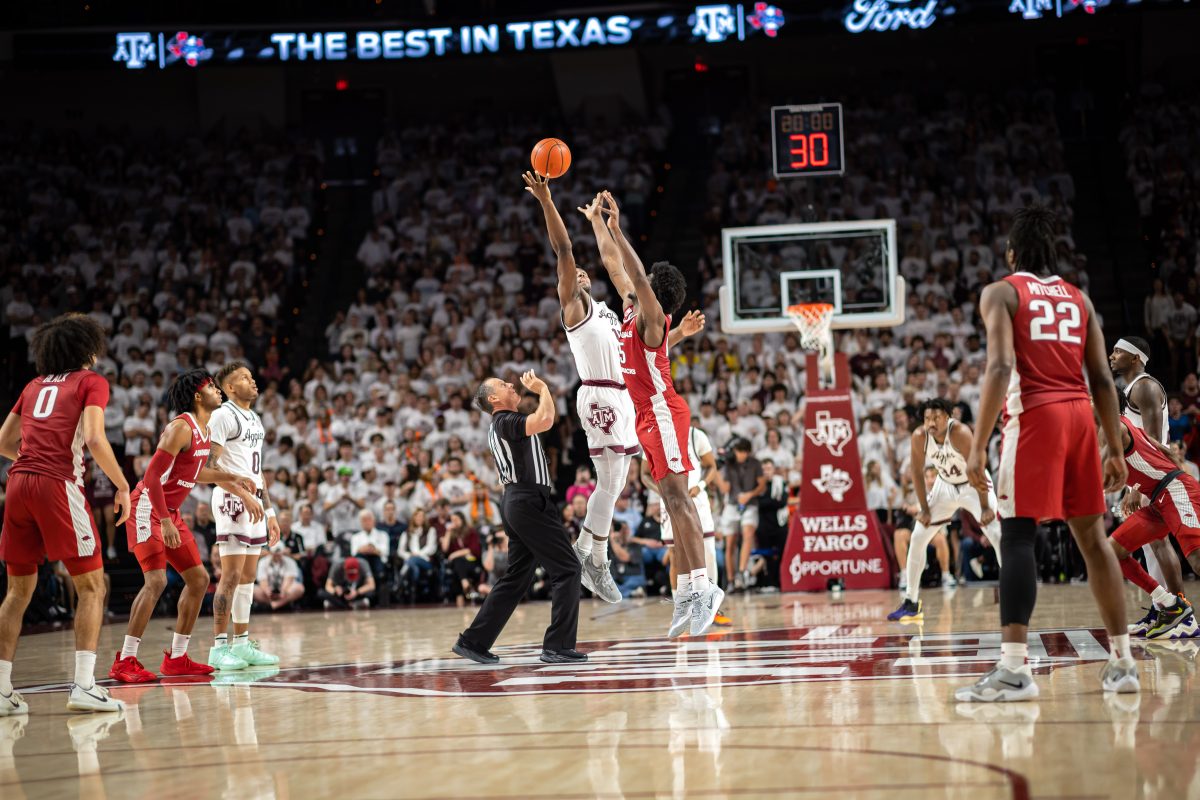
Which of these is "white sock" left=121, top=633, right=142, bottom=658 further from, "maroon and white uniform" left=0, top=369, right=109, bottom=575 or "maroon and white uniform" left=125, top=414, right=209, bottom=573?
"maroon and white uniform" left=0, top=369, right=109, bottom=575

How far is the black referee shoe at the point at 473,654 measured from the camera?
25.5 ft

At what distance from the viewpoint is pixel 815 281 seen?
14.5 m

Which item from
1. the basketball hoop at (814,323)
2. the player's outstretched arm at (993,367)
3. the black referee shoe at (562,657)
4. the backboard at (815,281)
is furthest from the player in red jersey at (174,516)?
the basketball hoop at (814,323)

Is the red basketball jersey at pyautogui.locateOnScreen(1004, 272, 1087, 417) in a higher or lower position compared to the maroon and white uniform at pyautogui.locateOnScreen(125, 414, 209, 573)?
higher

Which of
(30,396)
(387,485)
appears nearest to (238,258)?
(387,485)

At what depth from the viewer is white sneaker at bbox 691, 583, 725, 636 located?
7863 mm

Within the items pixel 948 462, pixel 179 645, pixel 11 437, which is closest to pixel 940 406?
pixel 948 462

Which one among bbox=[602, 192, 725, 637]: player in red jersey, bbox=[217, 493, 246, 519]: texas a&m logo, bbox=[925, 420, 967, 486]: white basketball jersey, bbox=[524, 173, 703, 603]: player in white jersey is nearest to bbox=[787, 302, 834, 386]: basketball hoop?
bbox=[925, 420, 967, 486]: white basketball jersey

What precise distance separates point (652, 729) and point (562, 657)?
2624 mm

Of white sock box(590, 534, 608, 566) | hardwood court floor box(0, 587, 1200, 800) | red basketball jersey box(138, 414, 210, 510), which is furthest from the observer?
white sock box(590, 534, 608, 566)

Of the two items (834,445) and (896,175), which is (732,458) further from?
(896,175)

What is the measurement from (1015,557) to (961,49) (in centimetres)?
2049

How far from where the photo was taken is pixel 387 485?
15.4 m

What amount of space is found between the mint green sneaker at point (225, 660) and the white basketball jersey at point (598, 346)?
292 centimetres
